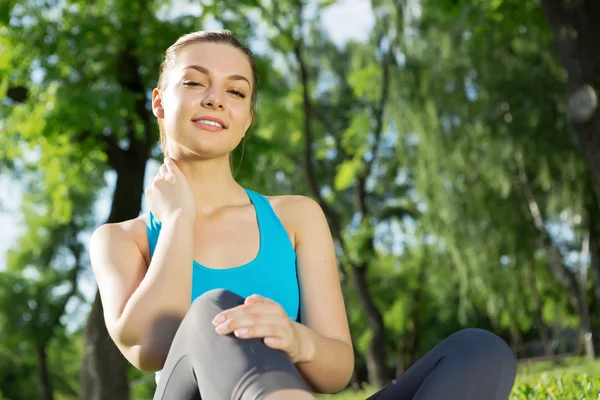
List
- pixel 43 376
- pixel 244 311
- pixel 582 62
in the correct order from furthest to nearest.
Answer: pixel 43 376
pixel 582 62
pixel 244 311

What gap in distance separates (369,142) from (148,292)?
50.9 ft

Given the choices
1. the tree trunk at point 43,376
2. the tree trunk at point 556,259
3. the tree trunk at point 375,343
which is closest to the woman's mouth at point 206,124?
the tree trunk at point 375,343

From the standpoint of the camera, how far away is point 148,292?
2.00m

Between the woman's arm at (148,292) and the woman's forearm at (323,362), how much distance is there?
0.34 meters

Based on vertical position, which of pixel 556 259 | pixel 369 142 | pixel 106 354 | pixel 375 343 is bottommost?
pixel 375 343

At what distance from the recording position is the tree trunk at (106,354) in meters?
10.7

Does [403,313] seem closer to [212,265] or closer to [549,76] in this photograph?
[549,76]

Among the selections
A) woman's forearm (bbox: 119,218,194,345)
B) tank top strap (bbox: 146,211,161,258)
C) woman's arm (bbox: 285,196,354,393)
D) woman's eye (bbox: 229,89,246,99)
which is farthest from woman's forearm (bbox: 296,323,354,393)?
woman's eye (bbox: 229,89,246,99)

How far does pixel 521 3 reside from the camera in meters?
11.3

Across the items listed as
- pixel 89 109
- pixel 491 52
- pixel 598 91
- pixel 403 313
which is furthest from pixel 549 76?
pixel 403 313

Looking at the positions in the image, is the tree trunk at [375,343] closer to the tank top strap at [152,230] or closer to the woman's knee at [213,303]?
the tank top strap at [152,230]

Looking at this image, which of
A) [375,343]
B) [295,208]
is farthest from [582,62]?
[375,343]

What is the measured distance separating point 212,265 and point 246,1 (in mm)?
10279

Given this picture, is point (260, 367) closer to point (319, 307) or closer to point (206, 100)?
point (319, 307)
